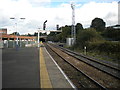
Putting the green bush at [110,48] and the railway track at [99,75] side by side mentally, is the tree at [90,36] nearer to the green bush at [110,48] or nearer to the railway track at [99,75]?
the green bush at [110,48]

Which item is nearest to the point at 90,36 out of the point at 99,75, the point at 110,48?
the point at 110,48

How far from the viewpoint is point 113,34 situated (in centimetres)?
6662

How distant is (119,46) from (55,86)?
16754 millimetres


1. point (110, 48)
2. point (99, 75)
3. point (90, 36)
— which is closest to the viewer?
point (99, 75)

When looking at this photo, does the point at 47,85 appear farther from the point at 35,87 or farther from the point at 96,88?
the point at 96,88

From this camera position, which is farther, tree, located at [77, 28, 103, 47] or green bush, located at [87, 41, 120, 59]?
tree, located at [77, 28, 103, 47]

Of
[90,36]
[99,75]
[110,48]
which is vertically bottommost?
[99,75]

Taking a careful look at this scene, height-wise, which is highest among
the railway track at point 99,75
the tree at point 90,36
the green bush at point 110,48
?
the tree at point 90,36

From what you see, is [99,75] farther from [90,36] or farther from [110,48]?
[90,36]

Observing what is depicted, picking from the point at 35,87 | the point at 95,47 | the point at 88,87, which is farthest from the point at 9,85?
the point at 95,47

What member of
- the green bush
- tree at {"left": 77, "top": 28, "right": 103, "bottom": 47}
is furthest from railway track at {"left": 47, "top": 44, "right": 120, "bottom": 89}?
tree at {"left": 77, "top": 28, "right": 103, "bottom": 47}

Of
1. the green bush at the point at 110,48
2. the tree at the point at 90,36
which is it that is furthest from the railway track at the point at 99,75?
the tree at the point at 90,36

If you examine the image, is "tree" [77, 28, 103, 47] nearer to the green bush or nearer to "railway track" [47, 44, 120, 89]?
the green bush

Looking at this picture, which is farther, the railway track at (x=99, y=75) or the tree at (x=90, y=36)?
the tree at (x=90, y=36)
